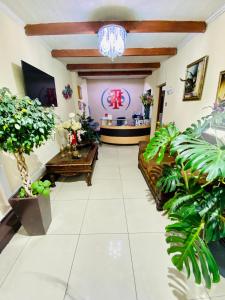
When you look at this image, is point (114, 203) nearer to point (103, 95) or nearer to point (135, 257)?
point (135, 257)

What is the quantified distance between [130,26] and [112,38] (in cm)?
38

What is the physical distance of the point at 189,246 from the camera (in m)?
0.88

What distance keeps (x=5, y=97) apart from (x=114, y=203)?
1.82 m

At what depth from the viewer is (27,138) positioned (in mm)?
1273

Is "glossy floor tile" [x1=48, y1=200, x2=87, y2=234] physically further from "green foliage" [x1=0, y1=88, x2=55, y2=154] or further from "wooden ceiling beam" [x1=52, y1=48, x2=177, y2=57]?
"wooden ceiling beam" [x1=52, y1=48, x2=177, y2=57]

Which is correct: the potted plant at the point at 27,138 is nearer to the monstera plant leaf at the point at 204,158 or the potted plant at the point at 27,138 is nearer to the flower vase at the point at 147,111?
the monstera plant leaf at the point at 204,158

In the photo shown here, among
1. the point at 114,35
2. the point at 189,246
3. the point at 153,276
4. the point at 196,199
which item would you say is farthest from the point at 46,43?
the point at 153,276

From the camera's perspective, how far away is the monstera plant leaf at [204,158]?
770 mm

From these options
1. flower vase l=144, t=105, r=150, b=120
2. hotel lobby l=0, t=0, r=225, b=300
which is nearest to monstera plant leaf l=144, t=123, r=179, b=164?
hotel lobby l=0, t=0, r=225, b=300

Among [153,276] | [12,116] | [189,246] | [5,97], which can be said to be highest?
[5,97]

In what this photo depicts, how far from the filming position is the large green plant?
45.2 inches

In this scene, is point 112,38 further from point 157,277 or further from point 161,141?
point 157,277

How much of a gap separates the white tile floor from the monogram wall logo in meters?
5.65

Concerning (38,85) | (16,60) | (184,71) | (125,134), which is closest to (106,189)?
(38,85)
